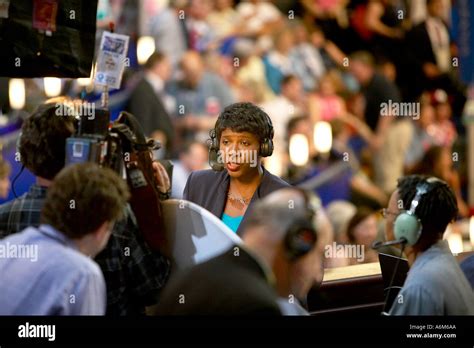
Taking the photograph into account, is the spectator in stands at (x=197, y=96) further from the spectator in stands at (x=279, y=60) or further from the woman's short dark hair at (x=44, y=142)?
the woman's short dark hair at (x=44, y=142)

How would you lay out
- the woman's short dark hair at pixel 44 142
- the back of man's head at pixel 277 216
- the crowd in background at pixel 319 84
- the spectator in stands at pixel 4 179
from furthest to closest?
the crowd in background at pixel 319 84 < the spectator in stands at pixel 4 179 < the woman's short dark hair at pixel 44 142 < the back of man's head at pixel 277 216

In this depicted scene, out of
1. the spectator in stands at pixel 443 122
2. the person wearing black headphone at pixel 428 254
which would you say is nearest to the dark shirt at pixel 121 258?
the person wearing black headphone at pixel 428 254

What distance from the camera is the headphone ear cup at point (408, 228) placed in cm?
482

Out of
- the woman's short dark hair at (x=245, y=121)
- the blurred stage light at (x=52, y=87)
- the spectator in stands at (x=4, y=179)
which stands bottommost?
the spectator in stands at (x=4, y=179)

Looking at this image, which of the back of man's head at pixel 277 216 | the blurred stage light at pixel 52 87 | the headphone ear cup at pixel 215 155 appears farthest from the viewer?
the blurred stage light at pixel 52 87

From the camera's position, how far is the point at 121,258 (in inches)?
186

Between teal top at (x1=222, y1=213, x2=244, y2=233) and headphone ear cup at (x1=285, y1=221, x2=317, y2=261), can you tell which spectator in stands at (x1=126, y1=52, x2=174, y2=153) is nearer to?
teal top at (x1=222, y1=213, x2=244, y2=233)

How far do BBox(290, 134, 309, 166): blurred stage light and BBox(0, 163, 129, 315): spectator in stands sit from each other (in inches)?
193

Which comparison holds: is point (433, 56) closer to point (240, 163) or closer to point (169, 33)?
point (169, 33)

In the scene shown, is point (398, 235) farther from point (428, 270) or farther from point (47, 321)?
point (47, 321)

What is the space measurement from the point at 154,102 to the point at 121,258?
4.45 m

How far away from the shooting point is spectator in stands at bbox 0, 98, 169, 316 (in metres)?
4.63

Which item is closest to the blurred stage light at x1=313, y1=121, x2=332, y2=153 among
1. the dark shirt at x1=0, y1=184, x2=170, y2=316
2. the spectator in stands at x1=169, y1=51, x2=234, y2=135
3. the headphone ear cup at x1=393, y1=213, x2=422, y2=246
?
the spectator in stands at x1=169, y1=51, x2=234, y2=135

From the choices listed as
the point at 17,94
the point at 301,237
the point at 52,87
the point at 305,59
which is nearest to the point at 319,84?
the point at 305,59
